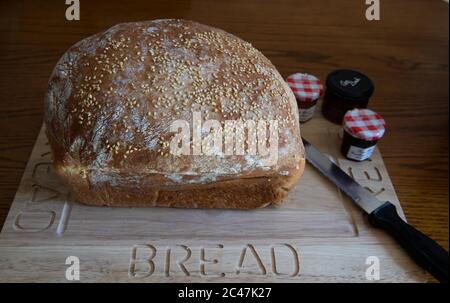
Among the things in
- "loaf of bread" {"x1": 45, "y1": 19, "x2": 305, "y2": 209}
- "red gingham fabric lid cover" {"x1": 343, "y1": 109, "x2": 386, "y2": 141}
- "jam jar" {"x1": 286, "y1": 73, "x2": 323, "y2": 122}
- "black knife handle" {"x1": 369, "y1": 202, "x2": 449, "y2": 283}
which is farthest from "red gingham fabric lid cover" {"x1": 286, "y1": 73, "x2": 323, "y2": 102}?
"black knife handle" {"x1": 369, "y1": 202, "x2": 449, "y2": 283}

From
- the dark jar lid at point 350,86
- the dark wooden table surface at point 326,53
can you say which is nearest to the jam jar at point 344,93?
the dark jar lid at point 350,86

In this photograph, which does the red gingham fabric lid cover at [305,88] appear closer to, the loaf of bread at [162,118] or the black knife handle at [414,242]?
the loaf of bread at [162,118]

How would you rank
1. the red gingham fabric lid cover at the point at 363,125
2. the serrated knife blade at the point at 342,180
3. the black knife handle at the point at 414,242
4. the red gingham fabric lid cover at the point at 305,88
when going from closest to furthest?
the black knife handle at the point at 414,242 < the serrated knife blade at the point at 342,180 < the red gingham fabric lid cover at the point at 363,125 < the red gingham fabric lid cover at the point at 305,88

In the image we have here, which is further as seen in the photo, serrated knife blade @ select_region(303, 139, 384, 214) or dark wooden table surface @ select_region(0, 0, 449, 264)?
dark wooden table surface @ select_region(0, 0, 449, 264)

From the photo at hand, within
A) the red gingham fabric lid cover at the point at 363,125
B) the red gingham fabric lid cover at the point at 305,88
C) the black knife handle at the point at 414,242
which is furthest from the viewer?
the red gingham fabric lid cover at the point at 305,88

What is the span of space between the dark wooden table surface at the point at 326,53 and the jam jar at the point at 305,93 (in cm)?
26

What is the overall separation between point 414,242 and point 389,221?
3.4 inches

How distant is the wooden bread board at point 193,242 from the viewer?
3.90 feet

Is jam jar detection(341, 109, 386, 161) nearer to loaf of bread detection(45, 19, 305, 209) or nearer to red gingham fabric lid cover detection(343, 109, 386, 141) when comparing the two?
red gingham fabric lid cover detection(343, 109, 386, 141)

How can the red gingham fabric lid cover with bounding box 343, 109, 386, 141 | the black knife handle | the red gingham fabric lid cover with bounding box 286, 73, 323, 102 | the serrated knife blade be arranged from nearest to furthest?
the black knife handle → the serrated knife blade → the red gingham fabric lid cover with bounding box 343, 109, 386, 141 → the red gingham fabric lid cover with bounding box 286, 73, 323, 102

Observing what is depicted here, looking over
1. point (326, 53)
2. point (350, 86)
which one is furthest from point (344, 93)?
point (326, 53)

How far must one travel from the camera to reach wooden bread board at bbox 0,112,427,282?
119 centimetres

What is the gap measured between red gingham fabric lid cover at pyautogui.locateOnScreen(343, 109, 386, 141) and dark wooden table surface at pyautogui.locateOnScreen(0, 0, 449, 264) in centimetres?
17
